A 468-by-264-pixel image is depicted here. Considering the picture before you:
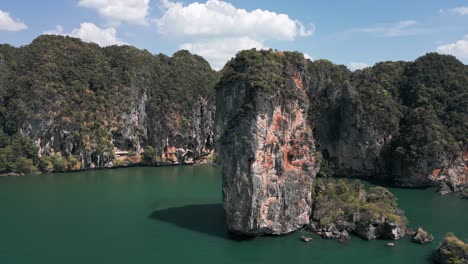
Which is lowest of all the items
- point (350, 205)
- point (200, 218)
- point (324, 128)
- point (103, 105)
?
point (200, 218)

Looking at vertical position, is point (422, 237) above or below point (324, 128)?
below

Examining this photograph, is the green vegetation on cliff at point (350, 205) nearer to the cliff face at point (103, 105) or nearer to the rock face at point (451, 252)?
the rock face at point (451, 252)

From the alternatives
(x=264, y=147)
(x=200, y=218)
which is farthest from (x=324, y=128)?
(x=264, y=147)

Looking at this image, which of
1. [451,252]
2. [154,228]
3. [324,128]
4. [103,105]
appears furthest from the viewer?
[103,105]

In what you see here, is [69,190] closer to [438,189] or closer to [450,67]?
[438,189]

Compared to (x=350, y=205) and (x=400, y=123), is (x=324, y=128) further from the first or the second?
(x=350, y=205)

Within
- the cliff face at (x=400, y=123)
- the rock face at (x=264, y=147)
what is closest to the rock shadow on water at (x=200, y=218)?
the rock face at (x=264, y=147)

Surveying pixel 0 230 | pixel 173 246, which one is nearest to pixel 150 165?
pixel 0 230
